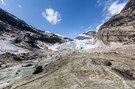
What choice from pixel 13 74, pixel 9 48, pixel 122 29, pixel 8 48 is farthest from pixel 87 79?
pixel 9 48

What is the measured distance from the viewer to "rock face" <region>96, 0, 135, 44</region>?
281 ft

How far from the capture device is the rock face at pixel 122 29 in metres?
Result: 85.6

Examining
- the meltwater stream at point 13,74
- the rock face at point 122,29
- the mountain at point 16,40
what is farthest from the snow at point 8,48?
the meltwater stream at point 13,74

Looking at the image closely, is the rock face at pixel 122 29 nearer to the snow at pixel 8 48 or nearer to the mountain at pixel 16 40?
the snow at pixel 8 48

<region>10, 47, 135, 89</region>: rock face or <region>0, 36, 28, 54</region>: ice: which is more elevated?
<region>0, 36, 28, 54</region>: ice

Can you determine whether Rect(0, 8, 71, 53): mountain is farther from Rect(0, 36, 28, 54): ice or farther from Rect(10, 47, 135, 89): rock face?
Rect(10, 47, 135, 89): rock face

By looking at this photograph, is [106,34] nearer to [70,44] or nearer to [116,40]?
[116,40]

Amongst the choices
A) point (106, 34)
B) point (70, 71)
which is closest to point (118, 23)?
point (106, 34)

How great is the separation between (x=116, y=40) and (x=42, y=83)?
3161 inches

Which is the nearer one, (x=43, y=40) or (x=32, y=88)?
(x=32, y=88)

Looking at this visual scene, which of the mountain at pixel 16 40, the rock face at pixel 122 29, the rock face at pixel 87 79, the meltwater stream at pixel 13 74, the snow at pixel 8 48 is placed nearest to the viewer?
the rock face at pixel 87 79

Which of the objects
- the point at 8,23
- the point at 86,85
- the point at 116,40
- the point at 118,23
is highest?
the point at 8,23

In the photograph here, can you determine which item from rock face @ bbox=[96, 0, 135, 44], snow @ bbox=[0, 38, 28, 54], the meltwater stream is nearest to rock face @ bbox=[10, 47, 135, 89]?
the meltwater stream

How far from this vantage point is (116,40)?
92.9 meters
